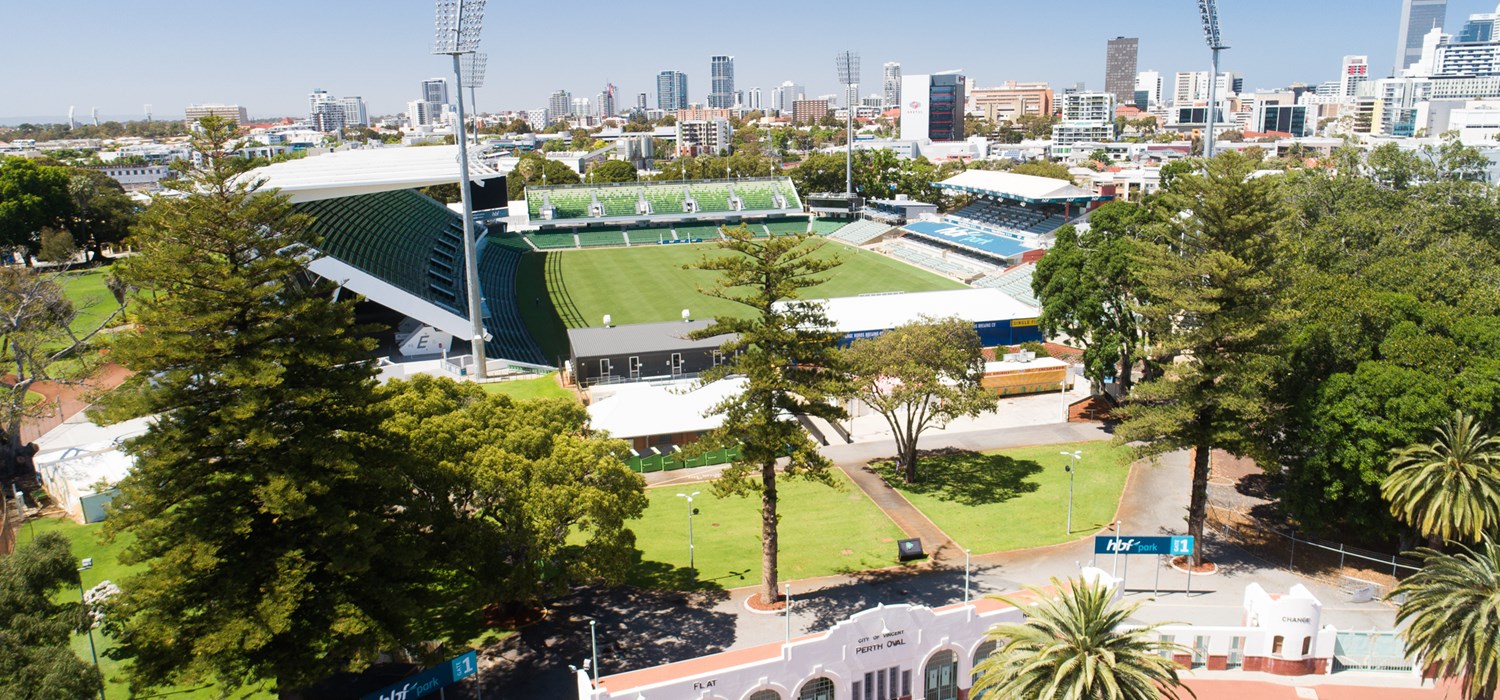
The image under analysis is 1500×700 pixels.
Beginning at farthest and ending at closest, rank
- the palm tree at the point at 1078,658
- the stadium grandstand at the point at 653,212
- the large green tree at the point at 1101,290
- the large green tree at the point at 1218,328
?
the stadium grandstand at the point at 653,212 → the large green tree at the point at 1101,290 → the large green tree at the point at 1218,328 → the palm tree at the point at 1078,658

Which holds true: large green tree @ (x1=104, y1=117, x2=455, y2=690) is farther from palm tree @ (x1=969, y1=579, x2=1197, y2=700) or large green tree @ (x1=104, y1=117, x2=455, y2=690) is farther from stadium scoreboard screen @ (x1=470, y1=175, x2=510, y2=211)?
stadium scoreboard screen @ (x1=470, y1=175, x2=510, y2=211)

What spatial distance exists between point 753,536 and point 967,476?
30.6 feet

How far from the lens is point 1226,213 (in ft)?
85.4

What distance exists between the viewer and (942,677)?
21.0 meters

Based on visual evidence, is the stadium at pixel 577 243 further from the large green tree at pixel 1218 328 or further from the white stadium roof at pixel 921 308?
the large green tree at pixel 1218 328

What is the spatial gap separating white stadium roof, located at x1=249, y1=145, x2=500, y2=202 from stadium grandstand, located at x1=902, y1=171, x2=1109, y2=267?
4070 centimetres

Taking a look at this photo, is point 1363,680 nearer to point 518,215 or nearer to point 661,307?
point 661,307

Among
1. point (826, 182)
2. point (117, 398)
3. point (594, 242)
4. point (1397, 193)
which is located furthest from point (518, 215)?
point (117, 398)

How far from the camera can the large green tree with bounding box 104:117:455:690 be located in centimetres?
1625

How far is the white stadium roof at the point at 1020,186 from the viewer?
256ft

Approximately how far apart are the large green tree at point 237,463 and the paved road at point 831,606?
16.6 ft

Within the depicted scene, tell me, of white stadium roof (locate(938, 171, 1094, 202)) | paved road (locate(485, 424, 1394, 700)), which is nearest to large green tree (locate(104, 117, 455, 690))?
paved road (locate(485, 424, 1394, 700))

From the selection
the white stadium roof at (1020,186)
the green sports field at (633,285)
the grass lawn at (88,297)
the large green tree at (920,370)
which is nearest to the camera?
the large green tree at (920,370)

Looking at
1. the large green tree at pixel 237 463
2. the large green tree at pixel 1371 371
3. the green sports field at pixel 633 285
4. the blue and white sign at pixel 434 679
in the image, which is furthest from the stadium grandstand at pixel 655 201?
the blue and white sign at pixel 434 679
